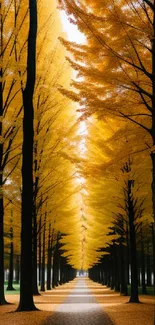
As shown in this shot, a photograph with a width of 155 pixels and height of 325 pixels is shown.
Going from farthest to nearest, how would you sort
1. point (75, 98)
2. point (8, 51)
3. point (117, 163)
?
1. point (8, 51)
2. point (117, 163)
3. point (75, 98)

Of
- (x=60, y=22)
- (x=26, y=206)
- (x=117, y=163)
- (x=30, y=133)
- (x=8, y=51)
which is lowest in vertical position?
(x=26, y=206)

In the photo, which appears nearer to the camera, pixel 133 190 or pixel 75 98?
pixel 75 98

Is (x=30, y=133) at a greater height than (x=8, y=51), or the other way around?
(x=8, y=51)

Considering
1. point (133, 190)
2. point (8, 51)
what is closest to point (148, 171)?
point (133, 190)

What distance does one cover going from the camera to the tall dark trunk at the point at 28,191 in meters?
10.7

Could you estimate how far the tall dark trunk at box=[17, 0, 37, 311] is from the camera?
10.7m

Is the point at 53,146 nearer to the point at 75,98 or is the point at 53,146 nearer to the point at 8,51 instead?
the point at 8,51

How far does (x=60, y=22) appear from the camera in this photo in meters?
15.0

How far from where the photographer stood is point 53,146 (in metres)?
15.0

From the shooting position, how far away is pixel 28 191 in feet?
36.0

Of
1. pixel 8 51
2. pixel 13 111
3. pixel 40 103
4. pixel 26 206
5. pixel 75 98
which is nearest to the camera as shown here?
pixel 75 98

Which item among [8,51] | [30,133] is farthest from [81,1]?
[8,51]

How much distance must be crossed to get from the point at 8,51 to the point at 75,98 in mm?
5341

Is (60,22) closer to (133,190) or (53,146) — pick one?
(53,146)
